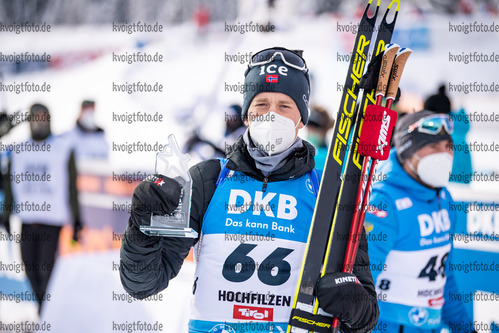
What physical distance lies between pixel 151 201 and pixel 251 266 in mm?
485

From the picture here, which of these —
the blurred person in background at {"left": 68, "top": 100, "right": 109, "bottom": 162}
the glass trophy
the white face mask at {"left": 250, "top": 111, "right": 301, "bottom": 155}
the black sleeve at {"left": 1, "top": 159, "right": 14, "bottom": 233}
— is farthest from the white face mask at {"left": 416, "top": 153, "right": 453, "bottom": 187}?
the blurred person in background at {"left": 68, "top": 100, "right": 109, "bottom": 162}

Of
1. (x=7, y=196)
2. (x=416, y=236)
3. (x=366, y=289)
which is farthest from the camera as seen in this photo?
(x=7, y=196)

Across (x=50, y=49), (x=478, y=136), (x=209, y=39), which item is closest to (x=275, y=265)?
(x=478, y=136)

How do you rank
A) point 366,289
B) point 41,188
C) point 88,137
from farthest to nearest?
point 88,137
point 41,188
point 366,289

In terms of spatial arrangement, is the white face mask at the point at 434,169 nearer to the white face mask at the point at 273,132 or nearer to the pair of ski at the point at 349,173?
the pair of ski at the point at 349,173

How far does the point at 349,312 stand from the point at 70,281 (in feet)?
9.80

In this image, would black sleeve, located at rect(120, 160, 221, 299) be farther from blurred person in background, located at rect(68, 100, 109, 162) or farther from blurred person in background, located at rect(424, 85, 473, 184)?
blurred person in background, located at rect(68, 100, 109, 162)

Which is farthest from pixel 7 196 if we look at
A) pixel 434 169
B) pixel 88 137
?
pixel 434 169

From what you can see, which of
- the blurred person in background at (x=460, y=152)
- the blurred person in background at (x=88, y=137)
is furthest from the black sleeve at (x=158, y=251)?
the blurred person in background at (x=88, y=137)

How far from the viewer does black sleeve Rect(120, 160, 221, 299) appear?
182 centimetres

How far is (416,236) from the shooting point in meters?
2.71

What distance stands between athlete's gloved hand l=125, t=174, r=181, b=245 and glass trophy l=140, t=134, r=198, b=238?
3 centimetres

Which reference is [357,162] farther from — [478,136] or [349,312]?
[478,136]

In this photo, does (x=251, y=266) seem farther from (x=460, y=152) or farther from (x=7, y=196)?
(x=7, y=196)
